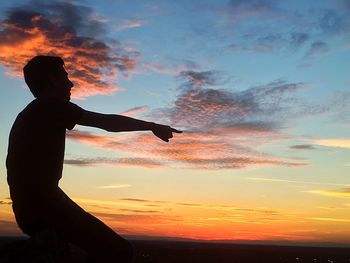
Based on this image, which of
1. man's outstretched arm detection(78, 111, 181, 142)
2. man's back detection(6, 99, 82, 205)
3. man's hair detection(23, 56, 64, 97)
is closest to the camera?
man's back detection(6, 99, 82, 205)

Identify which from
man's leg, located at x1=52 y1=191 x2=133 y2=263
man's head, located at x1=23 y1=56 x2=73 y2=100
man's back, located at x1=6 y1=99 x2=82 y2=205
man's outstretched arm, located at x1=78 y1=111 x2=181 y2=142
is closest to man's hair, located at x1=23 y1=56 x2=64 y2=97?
man's head, located at x1=23 y1=56 x2=73 y2=100

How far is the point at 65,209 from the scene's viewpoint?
4734mm

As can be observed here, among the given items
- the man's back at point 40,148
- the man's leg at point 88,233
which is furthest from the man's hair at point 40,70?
the man's leg at point 88,233

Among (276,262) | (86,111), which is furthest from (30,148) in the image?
(276,262)

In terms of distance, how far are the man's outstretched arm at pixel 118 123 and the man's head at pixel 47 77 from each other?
57cm

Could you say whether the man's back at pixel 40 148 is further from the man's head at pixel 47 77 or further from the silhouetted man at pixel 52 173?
the man's head at pixel 47 77

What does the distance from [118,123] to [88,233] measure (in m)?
1.11

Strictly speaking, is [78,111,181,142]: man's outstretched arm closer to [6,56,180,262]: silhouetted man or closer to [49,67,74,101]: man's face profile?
[6,56,180,262]: silhouetted man

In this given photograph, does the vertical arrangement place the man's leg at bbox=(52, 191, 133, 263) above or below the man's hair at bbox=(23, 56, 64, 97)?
below

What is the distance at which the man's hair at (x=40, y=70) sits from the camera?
5059 millimetres

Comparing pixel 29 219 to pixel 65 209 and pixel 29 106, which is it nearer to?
pixel 65 209

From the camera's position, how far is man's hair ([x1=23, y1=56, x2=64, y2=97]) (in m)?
5.06

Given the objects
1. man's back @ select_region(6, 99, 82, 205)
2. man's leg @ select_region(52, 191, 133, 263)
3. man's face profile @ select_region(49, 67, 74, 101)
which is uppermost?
man's face profile @ select_region(49, 67, 74, 101)

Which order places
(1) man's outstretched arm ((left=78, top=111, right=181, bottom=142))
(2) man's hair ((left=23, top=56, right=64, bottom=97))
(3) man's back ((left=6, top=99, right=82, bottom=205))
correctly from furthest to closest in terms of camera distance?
1. (2) man's hair ((left=23, top=56, right=64, bottom=97))
2. (1) man's outstretched arm ((left=78, top=111, right=181, bottom=142))
3. (3) man's back ((left=6, top=99, right=82, bottom=205))
